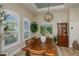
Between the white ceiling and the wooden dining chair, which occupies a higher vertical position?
the white ceiling

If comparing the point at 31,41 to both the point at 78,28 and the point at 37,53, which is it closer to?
the point at 37,53

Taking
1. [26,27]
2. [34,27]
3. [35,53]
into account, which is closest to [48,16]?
[34,27]

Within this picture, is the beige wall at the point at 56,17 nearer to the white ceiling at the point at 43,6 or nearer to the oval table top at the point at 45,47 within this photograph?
the white ceiling at the point at 43,6

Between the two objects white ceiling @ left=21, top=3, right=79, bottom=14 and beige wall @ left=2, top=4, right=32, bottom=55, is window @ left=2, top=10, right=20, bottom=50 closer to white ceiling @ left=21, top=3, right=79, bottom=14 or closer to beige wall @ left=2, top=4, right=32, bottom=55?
beige wall @ left=2, top=4, right=32, bottom=55

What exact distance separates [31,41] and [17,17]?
1.83 ft

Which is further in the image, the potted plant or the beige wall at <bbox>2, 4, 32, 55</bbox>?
the potted plant

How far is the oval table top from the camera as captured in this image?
2.87 m

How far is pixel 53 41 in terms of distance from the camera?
9.67ft

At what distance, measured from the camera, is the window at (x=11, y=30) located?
282 cm

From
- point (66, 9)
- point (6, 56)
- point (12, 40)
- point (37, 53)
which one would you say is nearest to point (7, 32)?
point (12, 40)

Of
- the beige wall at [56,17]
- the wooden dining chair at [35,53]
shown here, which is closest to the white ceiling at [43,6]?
the beige wall at [56,17]

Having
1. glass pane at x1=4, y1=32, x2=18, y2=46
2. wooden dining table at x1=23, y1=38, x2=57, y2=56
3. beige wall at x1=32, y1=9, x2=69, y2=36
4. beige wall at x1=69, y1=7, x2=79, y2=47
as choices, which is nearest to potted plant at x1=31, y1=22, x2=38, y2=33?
beige wall at x1=32, y1=9, x2=69, y2=36

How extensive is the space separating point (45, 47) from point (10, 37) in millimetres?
718

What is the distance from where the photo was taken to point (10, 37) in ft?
9.49
